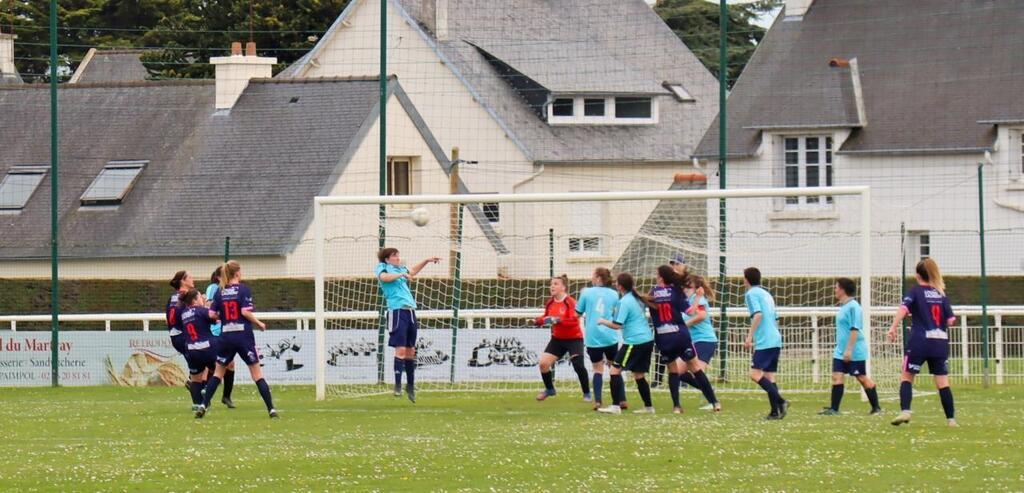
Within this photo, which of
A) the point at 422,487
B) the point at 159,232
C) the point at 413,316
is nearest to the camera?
the point at 422,487

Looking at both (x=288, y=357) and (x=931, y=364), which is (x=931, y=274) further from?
(x=288, y=357)

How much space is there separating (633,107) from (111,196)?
17292mm

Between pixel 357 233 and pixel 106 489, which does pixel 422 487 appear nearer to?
pixel 106 489

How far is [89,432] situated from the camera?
17.4 meters

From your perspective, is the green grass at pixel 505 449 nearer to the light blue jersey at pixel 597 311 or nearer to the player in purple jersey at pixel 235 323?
the player in purple jersey at pixel 235 323

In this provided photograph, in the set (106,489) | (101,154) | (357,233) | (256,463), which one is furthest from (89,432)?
(101,154)

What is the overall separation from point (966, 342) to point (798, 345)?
Result: 228 cm

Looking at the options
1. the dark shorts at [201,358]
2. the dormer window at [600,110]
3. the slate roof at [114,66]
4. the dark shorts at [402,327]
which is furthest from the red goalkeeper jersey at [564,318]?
the slate roof at [114,66]

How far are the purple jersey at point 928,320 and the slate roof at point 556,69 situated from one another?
3212 centimetres

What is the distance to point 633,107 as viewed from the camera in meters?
51.9

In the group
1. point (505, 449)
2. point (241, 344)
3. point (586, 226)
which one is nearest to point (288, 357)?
point (241, 344)

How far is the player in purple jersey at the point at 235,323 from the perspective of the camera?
19.0m

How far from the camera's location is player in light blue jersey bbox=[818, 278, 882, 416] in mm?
18031

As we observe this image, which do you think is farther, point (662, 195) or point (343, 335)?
point (343, 335)
